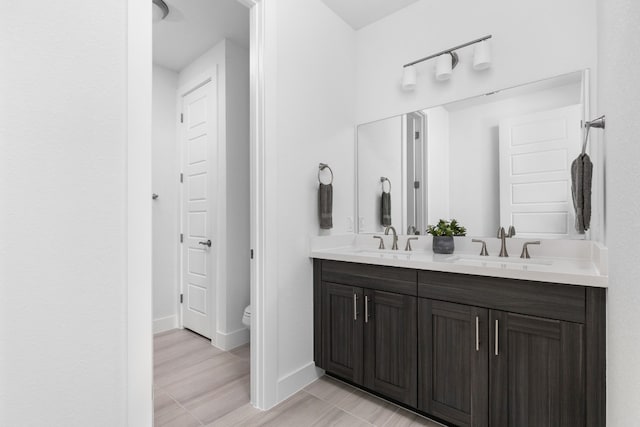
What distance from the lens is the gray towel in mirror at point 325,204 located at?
85.7 inches

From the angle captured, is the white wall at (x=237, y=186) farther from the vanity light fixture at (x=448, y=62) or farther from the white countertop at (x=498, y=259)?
the vanity light fixture at (x=448, y=62)

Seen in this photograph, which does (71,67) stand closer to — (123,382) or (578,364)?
(123,382)

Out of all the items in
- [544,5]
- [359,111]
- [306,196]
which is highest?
[544,5]

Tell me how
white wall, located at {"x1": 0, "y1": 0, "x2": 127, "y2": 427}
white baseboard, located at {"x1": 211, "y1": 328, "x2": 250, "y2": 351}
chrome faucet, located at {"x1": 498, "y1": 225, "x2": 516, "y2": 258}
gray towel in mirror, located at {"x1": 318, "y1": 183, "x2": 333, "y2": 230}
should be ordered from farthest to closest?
white baseboard, located at {"x1": 211, "y1": 328, "x2": 250, "y2": 351}, gray towel in mirror, located at {"x1": 318, "y1": 183, "x2": 333, "y2": 230}, chrome faucet, located at {"x1": 498, "y1": 225, "x2": 516, "y2": 258}, white wall, located at {"x1": 0, "y1": 0, "x2": 127, "y2": 427}

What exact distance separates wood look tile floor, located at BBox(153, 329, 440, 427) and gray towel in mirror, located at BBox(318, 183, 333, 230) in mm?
1112

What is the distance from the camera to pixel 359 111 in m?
2.64

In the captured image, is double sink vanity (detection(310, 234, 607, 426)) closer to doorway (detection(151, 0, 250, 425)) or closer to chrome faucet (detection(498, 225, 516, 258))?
chrome faucet (detection(498, 225, 516, 258))

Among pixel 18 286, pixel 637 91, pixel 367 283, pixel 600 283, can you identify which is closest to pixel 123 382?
→ pixel 18 286

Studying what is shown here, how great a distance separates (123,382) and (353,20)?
9.22 ft

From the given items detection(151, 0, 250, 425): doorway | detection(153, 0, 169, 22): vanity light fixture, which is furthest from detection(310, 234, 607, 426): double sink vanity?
detection(153, 0, 169, 22): vanity light fixture

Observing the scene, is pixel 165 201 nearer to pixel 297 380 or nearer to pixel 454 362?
pixel 297 380

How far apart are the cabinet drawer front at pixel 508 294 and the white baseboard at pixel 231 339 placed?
5.95 ft

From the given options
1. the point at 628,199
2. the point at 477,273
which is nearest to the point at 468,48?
the point at 477,273

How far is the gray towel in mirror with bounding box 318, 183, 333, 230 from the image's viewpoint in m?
2.18
